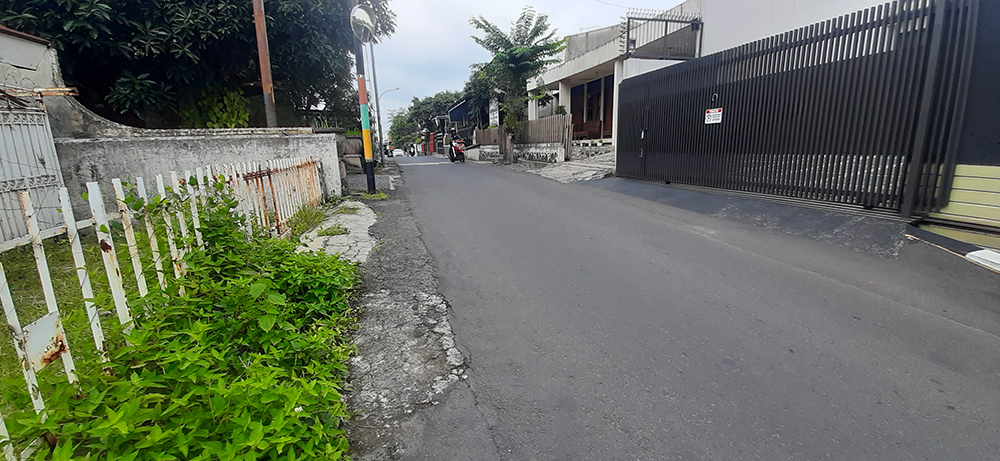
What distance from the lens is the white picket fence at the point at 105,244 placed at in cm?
181

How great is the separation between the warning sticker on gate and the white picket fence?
7954mm

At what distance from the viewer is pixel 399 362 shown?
3008 mm

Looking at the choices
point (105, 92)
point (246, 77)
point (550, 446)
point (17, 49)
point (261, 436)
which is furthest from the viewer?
point (246, 77)

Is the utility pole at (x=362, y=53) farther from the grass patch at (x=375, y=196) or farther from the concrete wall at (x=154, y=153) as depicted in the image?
the concrete wall at (x=154, y=153)

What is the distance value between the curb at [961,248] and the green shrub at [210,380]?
597cm

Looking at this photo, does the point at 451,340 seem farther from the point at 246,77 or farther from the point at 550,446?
the point at 246,77

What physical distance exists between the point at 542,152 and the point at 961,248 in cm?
1435

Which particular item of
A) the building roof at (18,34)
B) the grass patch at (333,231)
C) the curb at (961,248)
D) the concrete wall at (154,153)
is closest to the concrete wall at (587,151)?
the concrete wall at (154,153)

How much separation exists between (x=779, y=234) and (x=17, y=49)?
33.9 ft

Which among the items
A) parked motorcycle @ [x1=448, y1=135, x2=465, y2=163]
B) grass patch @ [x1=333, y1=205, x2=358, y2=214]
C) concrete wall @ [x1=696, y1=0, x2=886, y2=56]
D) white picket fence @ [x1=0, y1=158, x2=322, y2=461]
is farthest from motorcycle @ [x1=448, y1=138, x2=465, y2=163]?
white picket fence @ [x1=0, y1=158, x2=322, y2=461]

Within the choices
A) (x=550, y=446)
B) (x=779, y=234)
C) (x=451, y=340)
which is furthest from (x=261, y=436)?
(x=779, y=234)

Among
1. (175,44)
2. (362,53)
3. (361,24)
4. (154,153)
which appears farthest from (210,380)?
(175,44)

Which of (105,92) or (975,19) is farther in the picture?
(105,92)

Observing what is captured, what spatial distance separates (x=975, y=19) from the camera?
5016 millimetres
